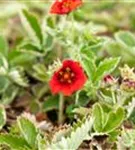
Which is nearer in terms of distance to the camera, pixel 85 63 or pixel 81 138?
pixel 81 138

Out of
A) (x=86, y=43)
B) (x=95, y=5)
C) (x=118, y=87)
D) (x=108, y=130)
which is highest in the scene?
(x=95, y=5)

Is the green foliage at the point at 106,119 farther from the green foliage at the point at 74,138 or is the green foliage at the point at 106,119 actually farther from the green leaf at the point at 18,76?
the green leaf at the point at 18,76

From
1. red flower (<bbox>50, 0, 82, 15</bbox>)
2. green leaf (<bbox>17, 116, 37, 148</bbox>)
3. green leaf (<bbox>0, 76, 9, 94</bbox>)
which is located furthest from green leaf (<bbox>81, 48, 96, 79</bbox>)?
green leaf (<bbox>0, 76, 9, 94</bbox>)

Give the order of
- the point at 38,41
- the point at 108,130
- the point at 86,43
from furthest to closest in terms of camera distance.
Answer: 1. the point at 38,41
2. the point at 86,43
3. the point at 108,130

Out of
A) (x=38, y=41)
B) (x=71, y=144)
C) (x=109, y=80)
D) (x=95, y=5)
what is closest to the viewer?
(x=71, y=144)

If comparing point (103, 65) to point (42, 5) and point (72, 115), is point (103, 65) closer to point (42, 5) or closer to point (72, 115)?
point (72, 115)

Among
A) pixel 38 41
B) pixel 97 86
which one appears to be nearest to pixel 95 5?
pixel 38 41
